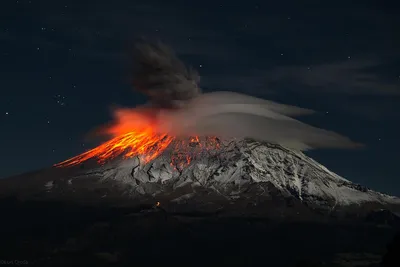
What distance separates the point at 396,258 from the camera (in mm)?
62906

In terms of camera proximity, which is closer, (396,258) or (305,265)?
(396,258)

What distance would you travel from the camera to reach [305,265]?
68.4 m

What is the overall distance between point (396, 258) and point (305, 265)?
923 centimetres
